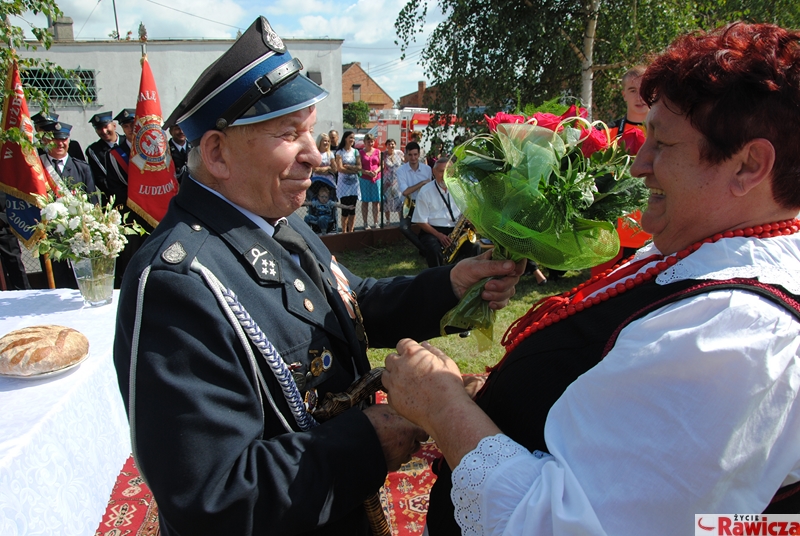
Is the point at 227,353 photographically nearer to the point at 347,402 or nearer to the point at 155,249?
the point at 155,249

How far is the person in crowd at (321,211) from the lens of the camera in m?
9.80

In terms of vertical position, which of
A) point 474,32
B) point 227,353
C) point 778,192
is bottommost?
point 227,353

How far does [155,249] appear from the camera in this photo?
1.36 meters

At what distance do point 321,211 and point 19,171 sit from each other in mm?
5324

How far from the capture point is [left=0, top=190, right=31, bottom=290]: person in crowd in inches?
249

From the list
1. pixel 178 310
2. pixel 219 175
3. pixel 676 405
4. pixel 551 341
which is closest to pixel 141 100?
pixel 219 175

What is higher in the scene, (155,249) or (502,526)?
(155,249)

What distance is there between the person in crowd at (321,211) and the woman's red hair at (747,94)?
890cm

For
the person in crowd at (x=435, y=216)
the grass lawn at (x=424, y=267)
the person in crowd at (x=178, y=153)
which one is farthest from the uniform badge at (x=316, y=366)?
the person in crowd at (x=178, y=153)

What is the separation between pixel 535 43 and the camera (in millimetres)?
8672

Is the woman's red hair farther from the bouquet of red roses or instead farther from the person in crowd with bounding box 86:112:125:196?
the person in crowd with bounding box 86:112:125:196

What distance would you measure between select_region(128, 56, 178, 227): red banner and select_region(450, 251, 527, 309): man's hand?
195 inches

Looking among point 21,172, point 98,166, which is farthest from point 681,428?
point 98,166

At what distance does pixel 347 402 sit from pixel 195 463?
507 mm
